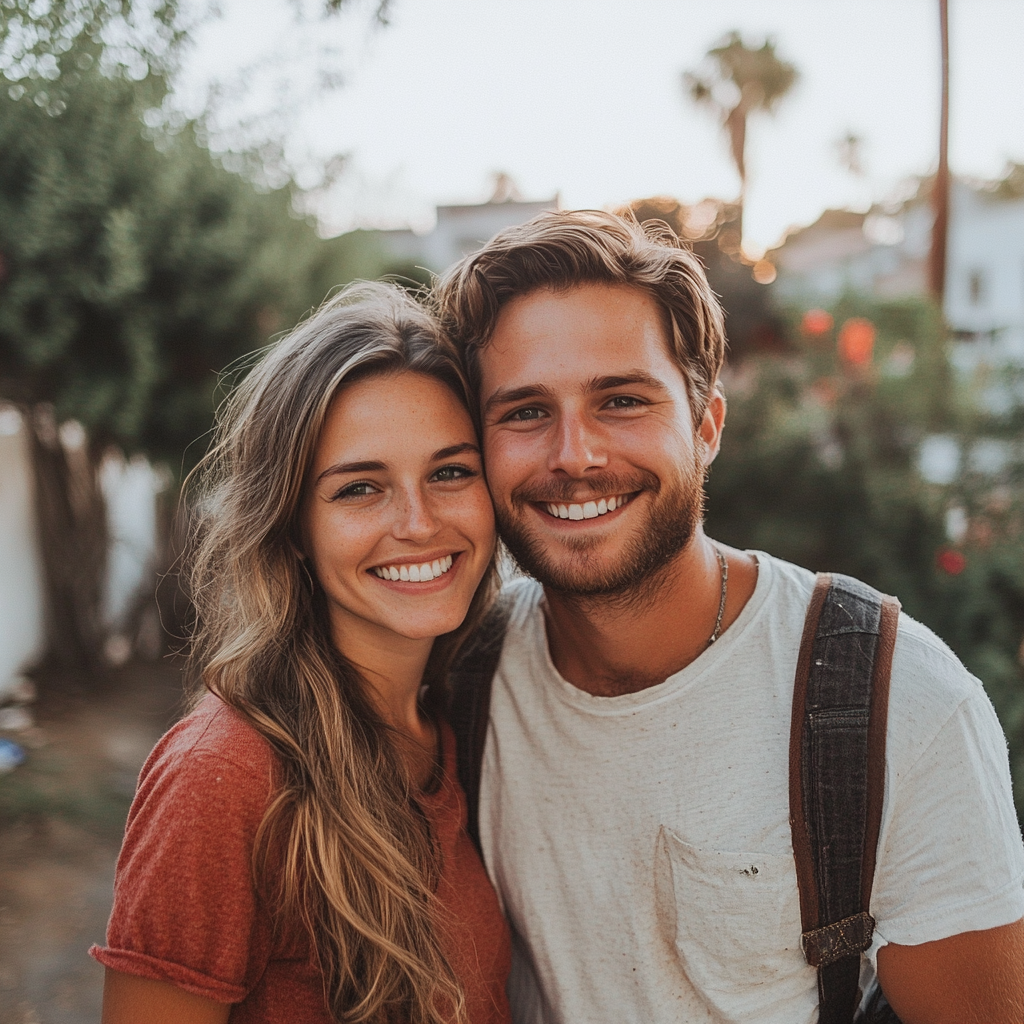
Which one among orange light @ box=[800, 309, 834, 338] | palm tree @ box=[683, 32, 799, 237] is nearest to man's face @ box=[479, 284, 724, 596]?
orange light @ box=[800, 309, 834, 338]

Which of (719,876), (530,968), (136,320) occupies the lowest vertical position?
(530,968)

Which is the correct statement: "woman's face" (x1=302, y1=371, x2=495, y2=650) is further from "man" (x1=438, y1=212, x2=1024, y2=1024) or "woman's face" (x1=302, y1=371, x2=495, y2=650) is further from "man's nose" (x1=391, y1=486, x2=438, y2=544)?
"man" (x1=438, y1=212, x2=1024, y2=1024)

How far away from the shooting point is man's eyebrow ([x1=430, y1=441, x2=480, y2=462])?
2.08 metres

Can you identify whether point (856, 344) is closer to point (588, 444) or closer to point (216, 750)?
point (588, 444)

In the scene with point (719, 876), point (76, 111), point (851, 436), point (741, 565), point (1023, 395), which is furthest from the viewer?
point (851, 436)

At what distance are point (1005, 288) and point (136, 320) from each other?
3562cm

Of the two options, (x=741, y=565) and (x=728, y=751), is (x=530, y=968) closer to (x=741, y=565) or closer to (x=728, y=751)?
(x=728, y=751)

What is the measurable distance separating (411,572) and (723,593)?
0.75 meters

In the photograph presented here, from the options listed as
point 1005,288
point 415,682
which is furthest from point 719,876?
point 1005,288

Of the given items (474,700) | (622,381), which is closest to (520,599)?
(474,700)

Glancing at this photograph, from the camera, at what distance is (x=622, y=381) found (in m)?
2.12

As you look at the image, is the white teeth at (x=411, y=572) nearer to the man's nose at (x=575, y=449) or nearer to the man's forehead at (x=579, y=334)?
the man's nose at (x=575, y=449)

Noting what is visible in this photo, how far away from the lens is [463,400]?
2.21m

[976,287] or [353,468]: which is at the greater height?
[976,287]
